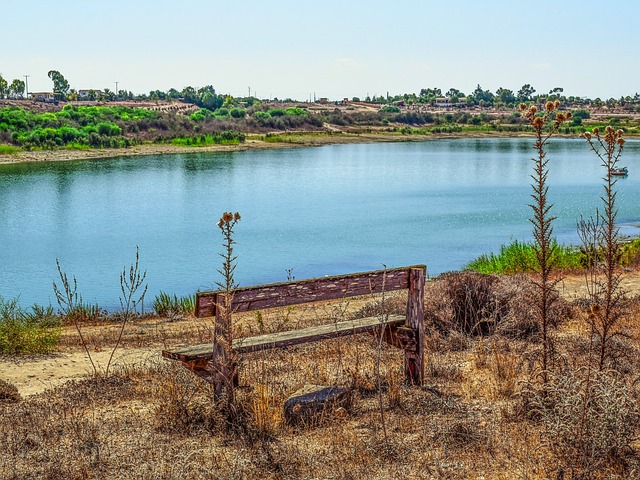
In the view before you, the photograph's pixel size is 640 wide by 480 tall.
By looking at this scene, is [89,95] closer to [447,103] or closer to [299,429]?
[447,103]

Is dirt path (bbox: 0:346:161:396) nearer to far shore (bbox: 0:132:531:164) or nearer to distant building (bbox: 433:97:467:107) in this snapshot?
far shore (bbox: 0:132:531:164)

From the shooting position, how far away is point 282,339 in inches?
267

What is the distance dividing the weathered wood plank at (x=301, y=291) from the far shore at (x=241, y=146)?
55377 millimetres

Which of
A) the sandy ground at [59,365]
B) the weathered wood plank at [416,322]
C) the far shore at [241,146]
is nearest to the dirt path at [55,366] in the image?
the sandy ground at [59,365]

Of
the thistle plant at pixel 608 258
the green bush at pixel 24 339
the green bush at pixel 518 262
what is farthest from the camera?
the green bush at pixel 518 262

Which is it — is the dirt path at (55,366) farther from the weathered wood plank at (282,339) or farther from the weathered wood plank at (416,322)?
the weathered wood plank at (416,322)

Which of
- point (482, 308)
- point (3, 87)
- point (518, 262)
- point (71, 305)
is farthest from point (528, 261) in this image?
point (3, 87)

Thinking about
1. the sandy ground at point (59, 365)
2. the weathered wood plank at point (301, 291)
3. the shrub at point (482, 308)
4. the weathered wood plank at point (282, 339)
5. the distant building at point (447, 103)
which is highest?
the distant building at point (447, 103)

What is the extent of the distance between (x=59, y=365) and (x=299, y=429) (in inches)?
184

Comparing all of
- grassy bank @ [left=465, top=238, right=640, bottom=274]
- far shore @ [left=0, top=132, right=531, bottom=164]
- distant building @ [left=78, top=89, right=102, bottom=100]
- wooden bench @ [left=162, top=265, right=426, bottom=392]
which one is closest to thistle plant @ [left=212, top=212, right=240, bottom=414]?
wooden bench @ [left=162, top=265, right=426, bottom=392]

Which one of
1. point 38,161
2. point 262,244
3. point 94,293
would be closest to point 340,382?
point 94,293

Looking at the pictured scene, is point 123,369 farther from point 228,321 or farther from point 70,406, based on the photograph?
point 228,321

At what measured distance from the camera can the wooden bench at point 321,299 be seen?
20.6 ft

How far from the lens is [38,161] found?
58.7 m
